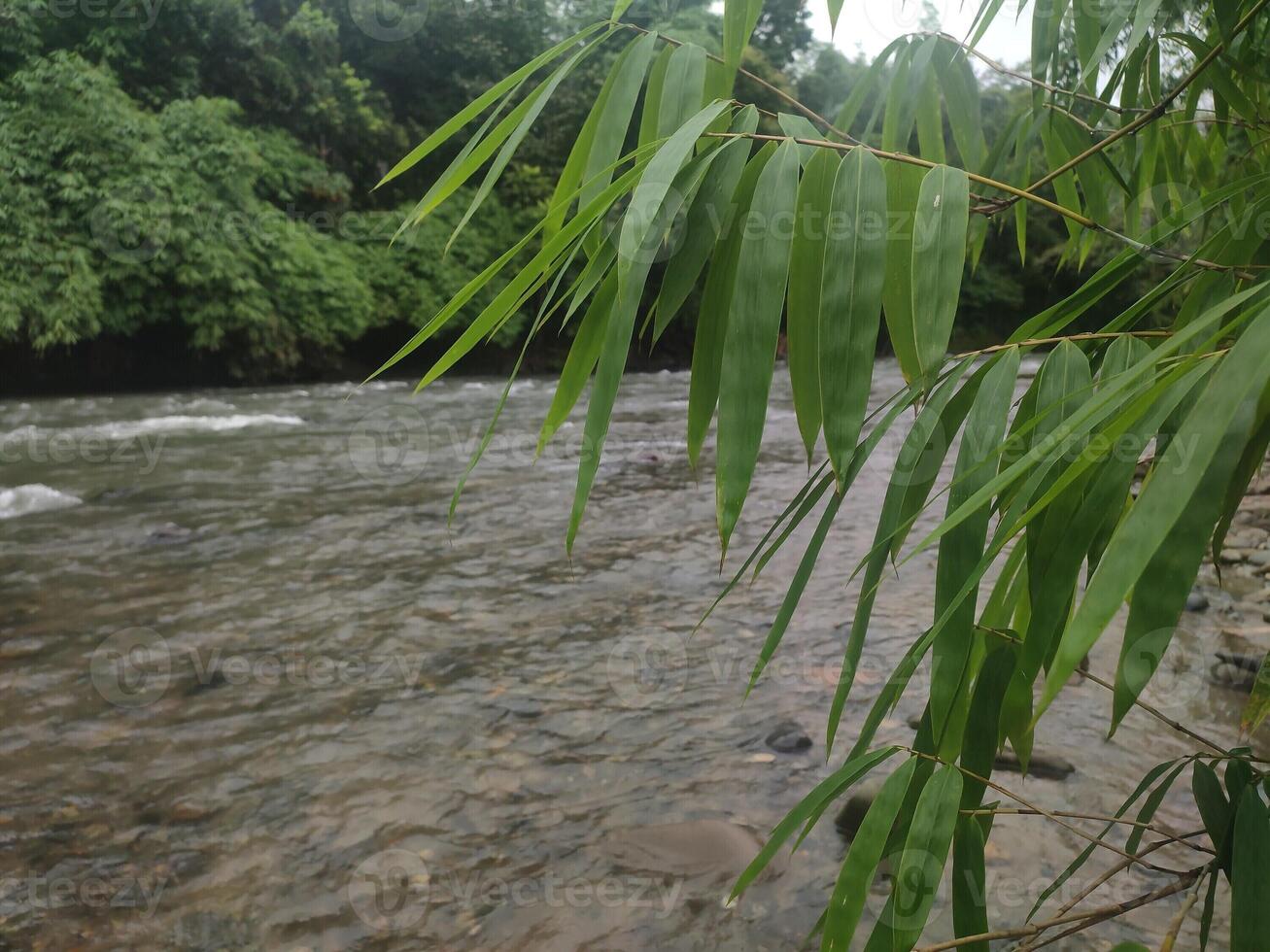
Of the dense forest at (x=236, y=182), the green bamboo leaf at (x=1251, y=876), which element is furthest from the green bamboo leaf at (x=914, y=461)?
the dense forest at (x=236, y=182)

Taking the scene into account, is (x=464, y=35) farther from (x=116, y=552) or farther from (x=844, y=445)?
(x=844, y=445)

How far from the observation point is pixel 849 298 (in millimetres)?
841

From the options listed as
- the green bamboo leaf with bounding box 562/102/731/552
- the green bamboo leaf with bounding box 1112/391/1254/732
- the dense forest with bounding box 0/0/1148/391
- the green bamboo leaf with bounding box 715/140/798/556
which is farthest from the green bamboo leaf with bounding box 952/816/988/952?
the dense forest with bounding box 0/0/1148/391

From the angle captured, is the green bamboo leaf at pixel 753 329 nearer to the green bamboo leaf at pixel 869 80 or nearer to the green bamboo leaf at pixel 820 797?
the green bamboo leaf at pixel 820 797

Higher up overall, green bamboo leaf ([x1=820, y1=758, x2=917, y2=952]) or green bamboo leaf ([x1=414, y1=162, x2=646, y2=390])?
green bamboo leaf ([x1=414, y1=162, x2=646, y2=390])

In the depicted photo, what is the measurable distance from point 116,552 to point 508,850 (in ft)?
11.1

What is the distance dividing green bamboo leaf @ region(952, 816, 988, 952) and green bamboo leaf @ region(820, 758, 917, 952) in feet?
0.39

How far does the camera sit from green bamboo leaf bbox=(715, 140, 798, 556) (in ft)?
2.80

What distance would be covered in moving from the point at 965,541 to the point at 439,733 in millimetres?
2073

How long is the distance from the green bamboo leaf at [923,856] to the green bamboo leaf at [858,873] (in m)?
0.03

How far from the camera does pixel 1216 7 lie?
0.92 m

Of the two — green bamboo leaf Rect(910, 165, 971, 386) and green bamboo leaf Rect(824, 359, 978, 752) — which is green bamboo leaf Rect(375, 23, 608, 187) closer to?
green bamboo leaf Rect(910, 165, 971, 386)

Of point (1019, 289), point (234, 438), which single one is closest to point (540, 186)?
point (234, 438)

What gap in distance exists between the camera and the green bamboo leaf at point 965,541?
0.91m
